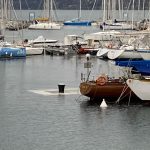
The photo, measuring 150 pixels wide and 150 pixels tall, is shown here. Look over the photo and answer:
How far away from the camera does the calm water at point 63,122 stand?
36031mm

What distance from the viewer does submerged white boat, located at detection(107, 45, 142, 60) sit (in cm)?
7925

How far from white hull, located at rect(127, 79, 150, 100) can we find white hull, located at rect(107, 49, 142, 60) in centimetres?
3207

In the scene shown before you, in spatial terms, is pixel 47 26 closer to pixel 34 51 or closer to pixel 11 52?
pixel 34 51

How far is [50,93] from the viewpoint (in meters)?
52.3

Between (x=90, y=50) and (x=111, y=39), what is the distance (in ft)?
16.8

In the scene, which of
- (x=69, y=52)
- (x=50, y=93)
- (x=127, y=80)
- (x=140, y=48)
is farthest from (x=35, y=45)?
(x=127, y=80)

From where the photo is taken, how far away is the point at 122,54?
3189 inches

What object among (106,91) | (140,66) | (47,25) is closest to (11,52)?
(140,66)

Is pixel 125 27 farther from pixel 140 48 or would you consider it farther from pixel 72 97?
pixel 72 97

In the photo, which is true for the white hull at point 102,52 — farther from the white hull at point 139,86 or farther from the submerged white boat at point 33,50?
the white hull at point 139,86

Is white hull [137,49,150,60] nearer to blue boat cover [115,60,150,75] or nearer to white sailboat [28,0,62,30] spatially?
blue boat cover [115,60,150,75]

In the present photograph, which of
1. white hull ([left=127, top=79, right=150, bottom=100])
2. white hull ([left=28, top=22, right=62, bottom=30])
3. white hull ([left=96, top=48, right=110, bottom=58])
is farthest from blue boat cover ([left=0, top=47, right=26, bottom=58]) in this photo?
white hull ([left=28, top=22, right=62, bottom=30])

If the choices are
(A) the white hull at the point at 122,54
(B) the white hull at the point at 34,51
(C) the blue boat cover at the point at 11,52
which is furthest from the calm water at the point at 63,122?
(B) the white hull at the point at 34,51

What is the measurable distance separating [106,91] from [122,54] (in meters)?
35.0
